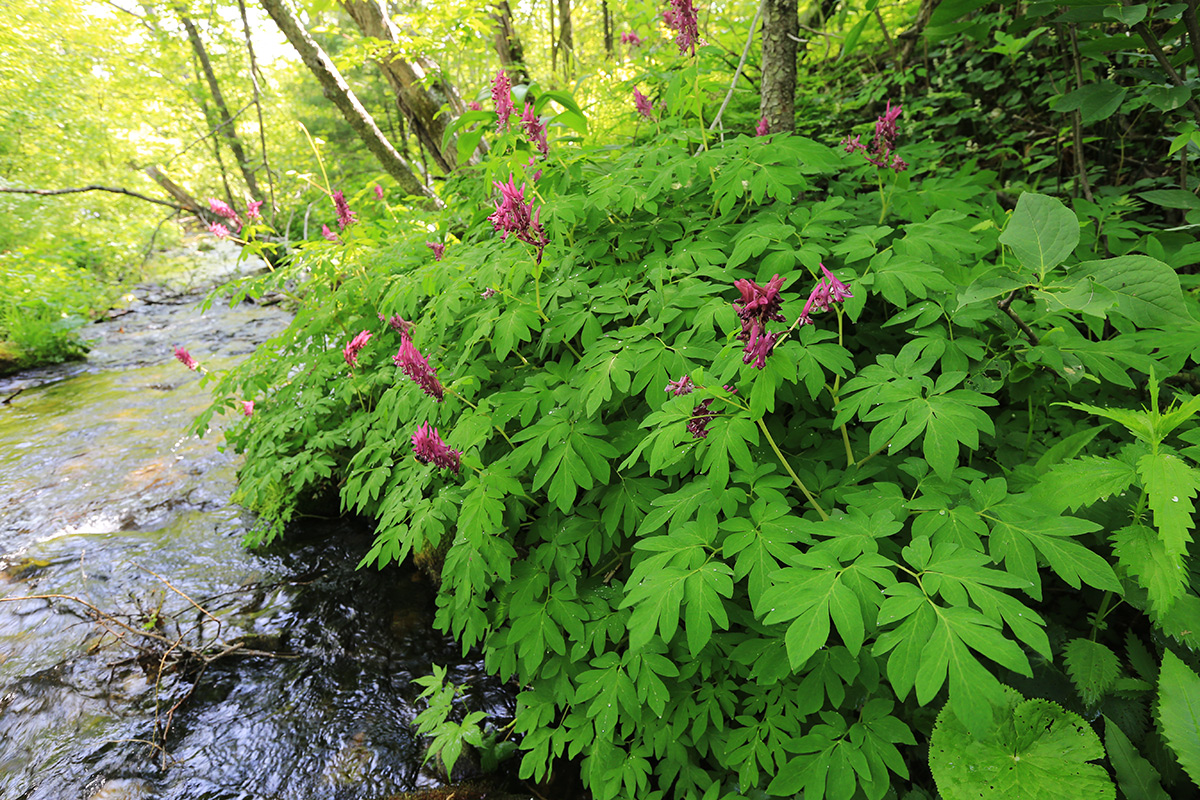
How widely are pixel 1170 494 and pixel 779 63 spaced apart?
8.17ft

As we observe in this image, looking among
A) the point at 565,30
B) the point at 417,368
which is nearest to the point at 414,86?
the point at 417,368

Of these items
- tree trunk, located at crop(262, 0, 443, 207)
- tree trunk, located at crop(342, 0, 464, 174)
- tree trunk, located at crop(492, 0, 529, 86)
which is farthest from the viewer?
tree trunk, located at crop(492, 0, 529, 86)

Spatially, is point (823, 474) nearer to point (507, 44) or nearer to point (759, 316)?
point (759, 316)

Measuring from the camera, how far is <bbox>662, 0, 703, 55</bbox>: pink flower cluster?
214cm

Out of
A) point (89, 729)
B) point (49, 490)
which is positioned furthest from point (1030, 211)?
point (49, 490)

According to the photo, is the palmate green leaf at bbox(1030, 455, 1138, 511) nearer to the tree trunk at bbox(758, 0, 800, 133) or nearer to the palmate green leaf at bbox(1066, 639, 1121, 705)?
the palmate green leaf at bbox(1066, 639, 1121, 705)

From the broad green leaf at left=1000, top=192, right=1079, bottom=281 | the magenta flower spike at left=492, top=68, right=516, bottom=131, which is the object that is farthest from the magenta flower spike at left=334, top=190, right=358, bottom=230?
the broad green leaf at left=1000, top=192, right=1079, bottom=281

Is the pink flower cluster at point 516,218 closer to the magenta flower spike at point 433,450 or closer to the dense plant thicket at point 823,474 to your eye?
the dense plant thicket at point 823,474

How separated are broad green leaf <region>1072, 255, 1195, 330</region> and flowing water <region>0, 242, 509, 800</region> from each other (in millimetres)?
2988

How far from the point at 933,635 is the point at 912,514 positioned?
1.90 feet

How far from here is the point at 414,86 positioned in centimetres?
513

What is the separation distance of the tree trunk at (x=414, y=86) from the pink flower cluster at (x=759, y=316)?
4735 mm

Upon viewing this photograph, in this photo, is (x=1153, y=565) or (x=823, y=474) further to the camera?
(x=823, y=474)

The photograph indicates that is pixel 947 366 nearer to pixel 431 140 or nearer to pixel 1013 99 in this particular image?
pixel 1013 99
